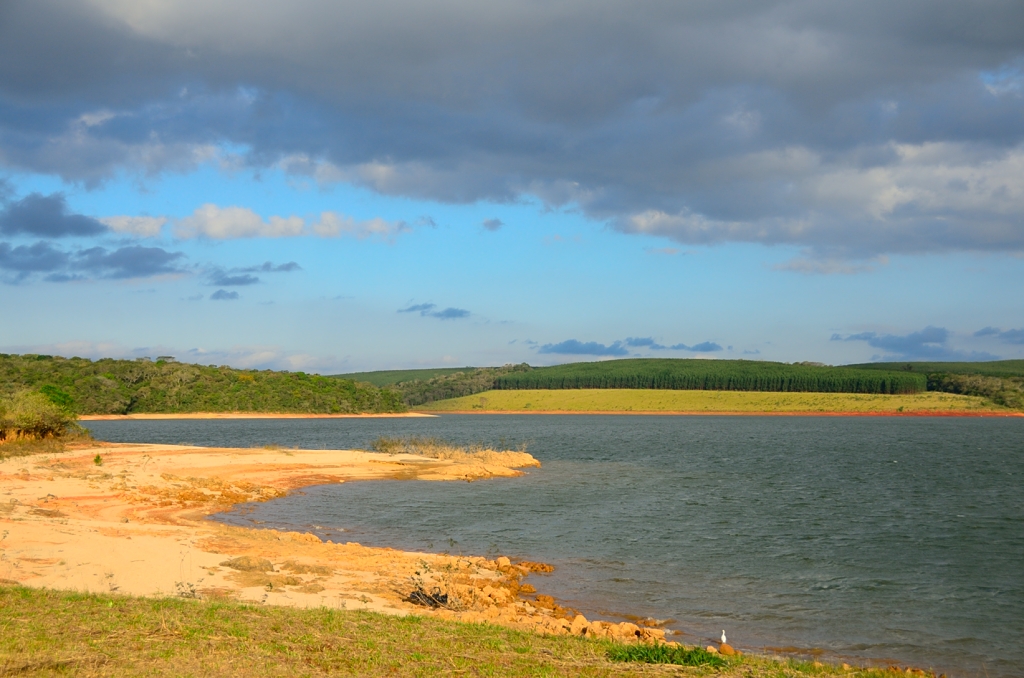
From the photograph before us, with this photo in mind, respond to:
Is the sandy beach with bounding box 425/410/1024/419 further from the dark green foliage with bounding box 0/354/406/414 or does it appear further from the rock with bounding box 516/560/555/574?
the rock with bounding box 516/560/555/574

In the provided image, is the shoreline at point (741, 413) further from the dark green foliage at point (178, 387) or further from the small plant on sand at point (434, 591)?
the small plant on sand at point (434, 591)

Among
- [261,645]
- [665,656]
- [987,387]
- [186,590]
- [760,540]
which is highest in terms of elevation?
[987,387]

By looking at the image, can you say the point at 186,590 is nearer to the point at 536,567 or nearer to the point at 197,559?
the point at 197,559

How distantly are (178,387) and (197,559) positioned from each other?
119 meters

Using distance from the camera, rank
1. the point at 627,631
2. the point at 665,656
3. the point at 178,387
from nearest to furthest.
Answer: the point at 665,656 → the point at 627,631 → the point at 178,387

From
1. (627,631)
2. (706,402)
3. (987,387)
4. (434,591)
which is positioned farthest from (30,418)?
(987,387)

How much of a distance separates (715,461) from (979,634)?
40.3m

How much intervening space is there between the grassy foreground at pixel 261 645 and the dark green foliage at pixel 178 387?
106 metres

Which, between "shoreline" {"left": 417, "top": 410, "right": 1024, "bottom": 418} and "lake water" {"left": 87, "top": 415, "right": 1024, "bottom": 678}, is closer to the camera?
"lake water" {"left": 87, "top": 415, "right": 1024, "bottom": 678}

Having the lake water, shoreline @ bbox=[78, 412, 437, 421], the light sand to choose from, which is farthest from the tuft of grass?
shoreline @ bbox=[78, 412, 437, 421]

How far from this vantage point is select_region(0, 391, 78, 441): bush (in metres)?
40.7

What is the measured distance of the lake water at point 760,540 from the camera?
1505 centimetres

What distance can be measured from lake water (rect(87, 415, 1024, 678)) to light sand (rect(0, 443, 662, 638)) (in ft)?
6.52

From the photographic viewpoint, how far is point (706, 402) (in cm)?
17275
